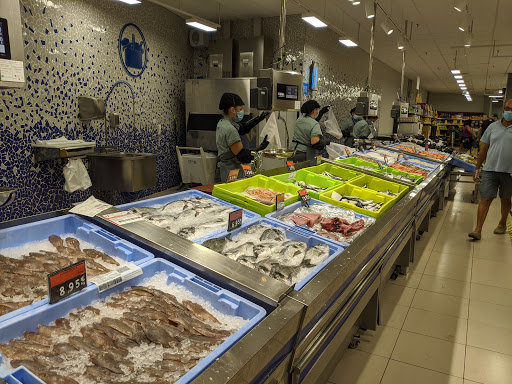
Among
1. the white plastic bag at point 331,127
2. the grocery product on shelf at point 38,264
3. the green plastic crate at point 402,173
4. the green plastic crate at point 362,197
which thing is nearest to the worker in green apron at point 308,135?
the green plastic crate at point 402,173

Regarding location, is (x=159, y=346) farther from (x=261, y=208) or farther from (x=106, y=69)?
(x=106, y=69)

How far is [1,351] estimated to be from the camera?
1194mm

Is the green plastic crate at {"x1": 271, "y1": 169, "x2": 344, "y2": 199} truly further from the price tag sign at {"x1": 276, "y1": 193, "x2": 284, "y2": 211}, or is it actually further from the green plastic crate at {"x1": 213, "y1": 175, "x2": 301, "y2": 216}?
Answer: the price tag sign at {"x1": 276, "y1": 193, "x2": 284, "y2": 211}

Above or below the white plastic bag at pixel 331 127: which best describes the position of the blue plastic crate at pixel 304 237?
below

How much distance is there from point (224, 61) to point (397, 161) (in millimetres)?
4271

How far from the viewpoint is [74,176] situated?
16.9 feet

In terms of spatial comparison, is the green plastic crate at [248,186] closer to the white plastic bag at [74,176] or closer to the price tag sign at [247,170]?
the price tag sign at [247,170]

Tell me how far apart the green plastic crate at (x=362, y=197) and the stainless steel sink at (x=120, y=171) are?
10.1ft

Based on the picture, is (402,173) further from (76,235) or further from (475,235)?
(76,235)

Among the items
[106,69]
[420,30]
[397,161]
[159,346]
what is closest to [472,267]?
[397,161]

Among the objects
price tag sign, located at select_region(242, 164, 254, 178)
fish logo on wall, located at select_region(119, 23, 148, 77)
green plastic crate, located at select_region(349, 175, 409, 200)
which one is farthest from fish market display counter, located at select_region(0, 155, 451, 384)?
fish logo on wall, located at select_region(119, 23, 148, 77)

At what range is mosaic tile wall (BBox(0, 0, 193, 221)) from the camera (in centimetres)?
476

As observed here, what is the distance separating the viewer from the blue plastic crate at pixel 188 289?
4.11ft

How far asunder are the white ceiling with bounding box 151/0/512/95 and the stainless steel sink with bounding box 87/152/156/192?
11.2 feet
